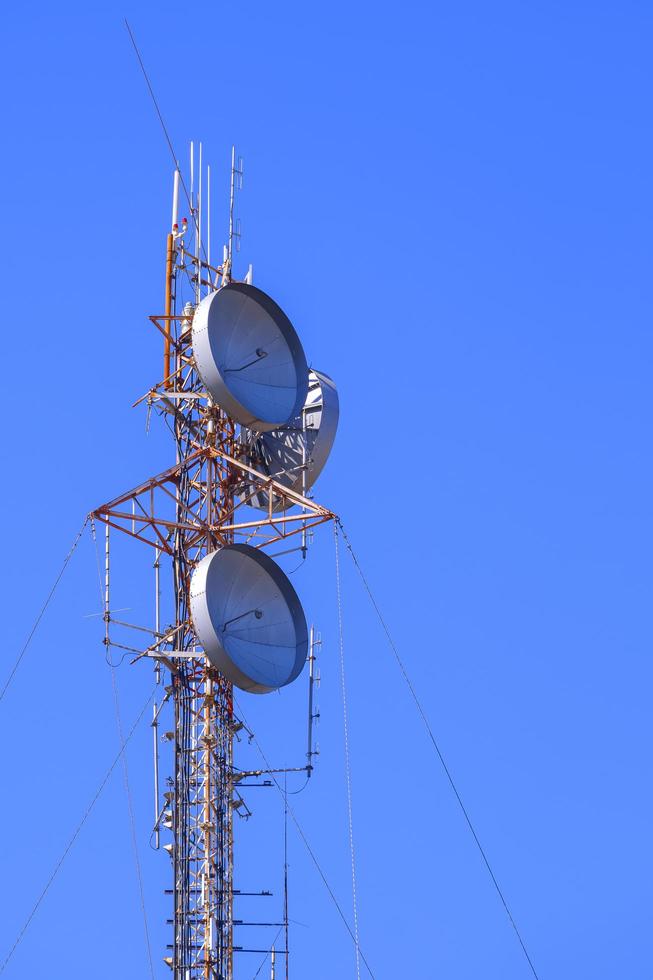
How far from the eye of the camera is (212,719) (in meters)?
77.8

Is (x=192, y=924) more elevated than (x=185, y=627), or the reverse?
(x=185, y=627)

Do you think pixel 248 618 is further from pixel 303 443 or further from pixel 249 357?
pixel 249 357

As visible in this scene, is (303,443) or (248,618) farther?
(303,443)

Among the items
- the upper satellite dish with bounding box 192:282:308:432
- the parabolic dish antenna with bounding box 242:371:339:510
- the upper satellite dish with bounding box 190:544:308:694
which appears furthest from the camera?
the parabolic dish antenna with bounding box 242:371:339:510

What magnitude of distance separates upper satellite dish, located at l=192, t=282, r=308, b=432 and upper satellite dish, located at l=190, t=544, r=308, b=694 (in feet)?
10.1

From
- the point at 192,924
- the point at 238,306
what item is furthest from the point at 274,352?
the point at 192,924

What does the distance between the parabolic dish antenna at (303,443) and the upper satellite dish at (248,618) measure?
3297 mm

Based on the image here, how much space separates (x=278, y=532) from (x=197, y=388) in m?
3.77

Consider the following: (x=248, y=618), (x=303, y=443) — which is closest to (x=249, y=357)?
(x=303, y=443)

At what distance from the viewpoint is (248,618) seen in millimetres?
77062

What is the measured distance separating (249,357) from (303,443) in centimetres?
319

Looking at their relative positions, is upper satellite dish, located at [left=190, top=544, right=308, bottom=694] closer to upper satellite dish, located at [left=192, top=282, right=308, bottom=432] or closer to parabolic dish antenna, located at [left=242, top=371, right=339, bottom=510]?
upper satellite dish, located at [left=192, top=282, right=308, bottom=432]

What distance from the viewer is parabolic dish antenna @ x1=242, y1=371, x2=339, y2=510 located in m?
80.5

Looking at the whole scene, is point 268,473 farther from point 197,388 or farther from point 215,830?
point 215,830
